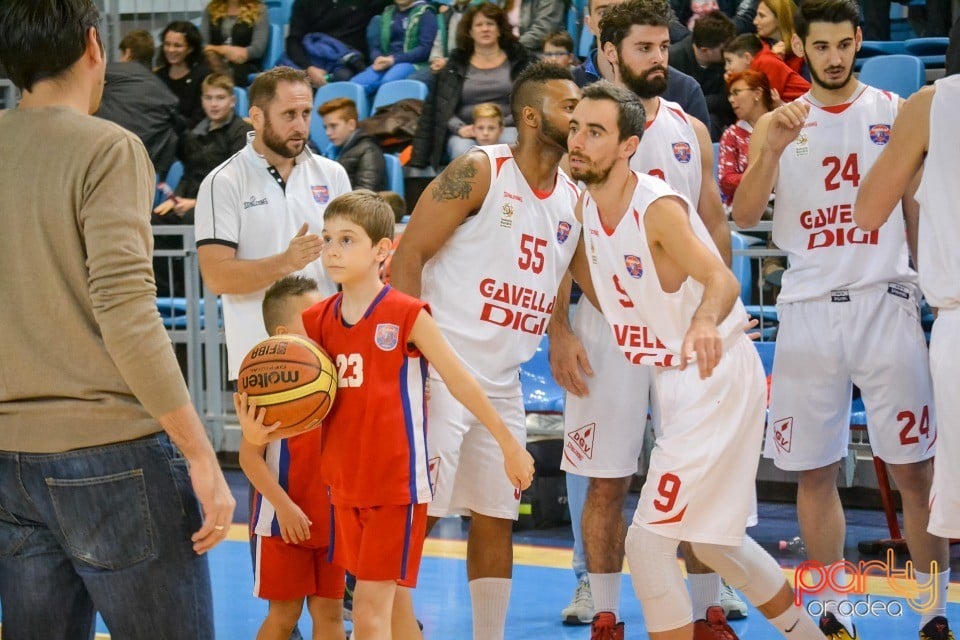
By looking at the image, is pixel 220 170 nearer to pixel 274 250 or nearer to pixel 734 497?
pixel 274 250

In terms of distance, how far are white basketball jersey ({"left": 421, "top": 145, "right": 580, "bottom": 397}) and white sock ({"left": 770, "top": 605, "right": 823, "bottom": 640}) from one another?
1299mm

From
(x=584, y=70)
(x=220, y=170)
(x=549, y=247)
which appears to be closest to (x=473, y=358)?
(x=549, y=247)

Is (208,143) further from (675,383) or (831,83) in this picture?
(675,383)

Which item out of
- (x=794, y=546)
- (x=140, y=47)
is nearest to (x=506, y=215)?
(x=794, y=546)

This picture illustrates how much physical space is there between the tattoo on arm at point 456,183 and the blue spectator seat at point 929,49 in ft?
20.6

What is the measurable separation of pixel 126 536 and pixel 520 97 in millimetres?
2678

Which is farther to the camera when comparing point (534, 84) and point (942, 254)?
point (534, 84)

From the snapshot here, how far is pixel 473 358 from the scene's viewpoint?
481 centimetres

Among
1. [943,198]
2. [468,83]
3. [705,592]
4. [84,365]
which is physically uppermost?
[468,83]

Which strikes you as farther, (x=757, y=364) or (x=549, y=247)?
(x=549, y=247)

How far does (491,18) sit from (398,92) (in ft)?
4.82

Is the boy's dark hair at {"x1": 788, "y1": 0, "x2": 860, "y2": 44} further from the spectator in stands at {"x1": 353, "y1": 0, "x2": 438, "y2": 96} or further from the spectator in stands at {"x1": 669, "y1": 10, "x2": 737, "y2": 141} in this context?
the spectator in stands at {"x1": 353, "y1": 0, "x2": 438, "y2": 96}

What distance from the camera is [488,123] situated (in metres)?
9.49

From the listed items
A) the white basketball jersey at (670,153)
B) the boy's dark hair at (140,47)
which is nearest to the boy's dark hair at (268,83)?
the white basketball jersey at (670,153)
